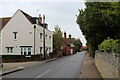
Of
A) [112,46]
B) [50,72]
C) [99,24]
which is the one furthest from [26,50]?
[112,46]

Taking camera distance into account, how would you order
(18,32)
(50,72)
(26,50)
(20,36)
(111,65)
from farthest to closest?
(18,32)
(20,36)
(26,50)
(50,72)
(111,65)

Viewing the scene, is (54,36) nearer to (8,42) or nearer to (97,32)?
(8,42)

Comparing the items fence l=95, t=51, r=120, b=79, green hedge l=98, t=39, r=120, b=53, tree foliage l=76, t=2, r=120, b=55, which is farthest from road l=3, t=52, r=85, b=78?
fence l=95, t=51, r=120, b=79

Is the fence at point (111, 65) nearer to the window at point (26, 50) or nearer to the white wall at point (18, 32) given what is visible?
the window at point (26, 50)

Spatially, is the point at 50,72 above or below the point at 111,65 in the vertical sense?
below

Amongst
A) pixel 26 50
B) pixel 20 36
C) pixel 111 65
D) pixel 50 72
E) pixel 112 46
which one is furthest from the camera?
pixel 20 36

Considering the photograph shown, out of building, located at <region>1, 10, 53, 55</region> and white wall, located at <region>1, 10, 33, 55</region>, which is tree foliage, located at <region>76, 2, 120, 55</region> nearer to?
building, located at <region>1, 10, 53, 55</region>

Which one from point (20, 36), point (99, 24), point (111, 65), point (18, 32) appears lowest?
point (111, 65)

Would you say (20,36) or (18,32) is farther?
(18,32)

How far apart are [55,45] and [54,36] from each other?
247 cm

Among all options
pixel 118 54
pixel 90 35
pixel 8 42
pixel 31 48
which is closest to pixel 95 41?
pixel 90 35

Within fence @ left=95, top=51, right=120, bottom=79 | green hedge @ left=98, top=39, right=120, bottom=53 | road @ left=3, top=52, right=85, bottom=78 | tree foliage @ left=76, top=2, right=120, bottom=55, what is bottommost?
road @ left=3, top=52, right=85, bottom=78

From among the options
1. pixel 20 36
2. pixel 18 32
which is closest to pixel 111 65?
pixel 20 36

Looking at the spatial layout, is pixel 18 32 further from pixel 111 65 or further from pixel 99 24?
pixel 111 65
